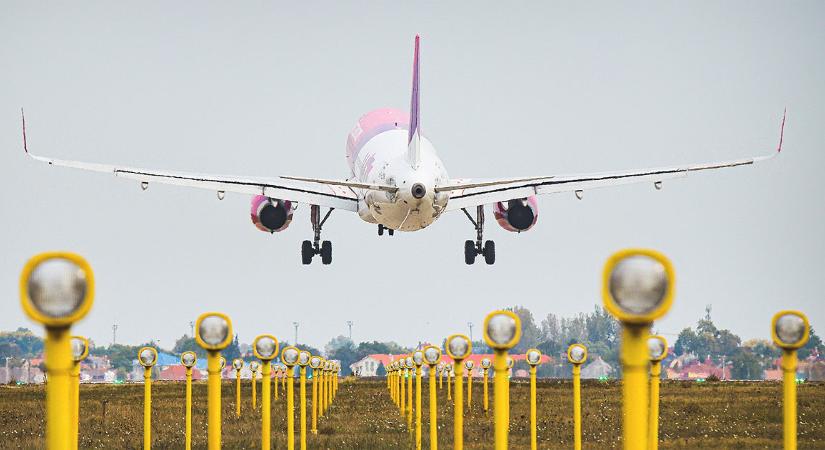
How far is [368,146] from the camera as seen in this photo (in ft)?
223

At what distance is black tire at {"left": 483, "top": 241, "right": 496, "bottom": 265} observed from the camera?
6900 centimetres

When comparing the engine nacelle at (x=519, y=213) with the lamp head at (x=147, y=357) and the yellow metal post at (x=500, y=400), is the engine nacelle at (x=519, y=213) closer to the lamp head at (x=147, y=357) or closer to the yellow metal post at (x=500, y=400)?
the lamp head at (x=147, y=357)

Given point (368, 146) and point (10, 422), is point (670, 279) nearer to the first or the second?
point (10, 422)

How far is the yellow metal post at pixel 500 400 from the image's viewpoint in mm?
11141

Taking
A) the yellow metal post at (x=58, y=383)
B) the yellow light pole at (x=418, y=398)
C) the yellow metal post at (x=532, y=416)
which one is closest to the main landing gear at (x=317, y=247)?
the yellow light pole at (x=418, y=398)

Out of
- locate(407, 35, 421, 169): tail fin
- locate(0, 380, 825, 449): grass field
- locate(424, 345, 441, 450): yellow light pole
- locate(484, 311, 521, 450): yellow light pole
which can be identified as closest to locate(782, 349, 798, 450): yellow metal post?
locate(484, 311, 521, 450): yellow light pole

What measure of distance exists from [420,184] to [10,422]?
17.4 meters

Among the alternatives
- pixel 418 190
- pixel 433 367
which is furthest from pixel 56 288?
pixel 418 190

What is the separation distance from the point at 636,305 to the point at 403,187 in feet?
161

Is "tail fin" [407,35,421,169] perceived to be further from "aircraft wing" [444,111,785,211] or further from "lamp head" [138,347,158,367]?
"lamp head" [138,347,158,367]

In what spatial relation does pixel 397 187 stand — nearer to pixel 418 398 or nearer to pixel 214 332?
pixel 418 398

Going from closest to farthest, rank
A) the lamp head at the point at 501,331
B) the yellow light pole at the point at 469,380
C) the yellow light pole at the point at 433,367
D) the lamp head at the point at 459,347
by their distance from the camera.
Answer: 1. the lamp head at the point at 501,331
2. the lamp head at the point at 459,347
3. the yellow light pole at the point at 433,367
4. the yellow light pole at the point at 469,380

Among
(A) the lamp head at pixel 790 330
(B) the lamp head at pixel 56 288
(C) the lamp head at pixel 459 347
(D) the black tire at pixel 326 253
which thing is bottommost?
(C) the lamp head at pixel 459 347

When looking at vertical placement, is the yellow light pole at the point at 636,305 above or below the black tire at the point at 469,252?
below
